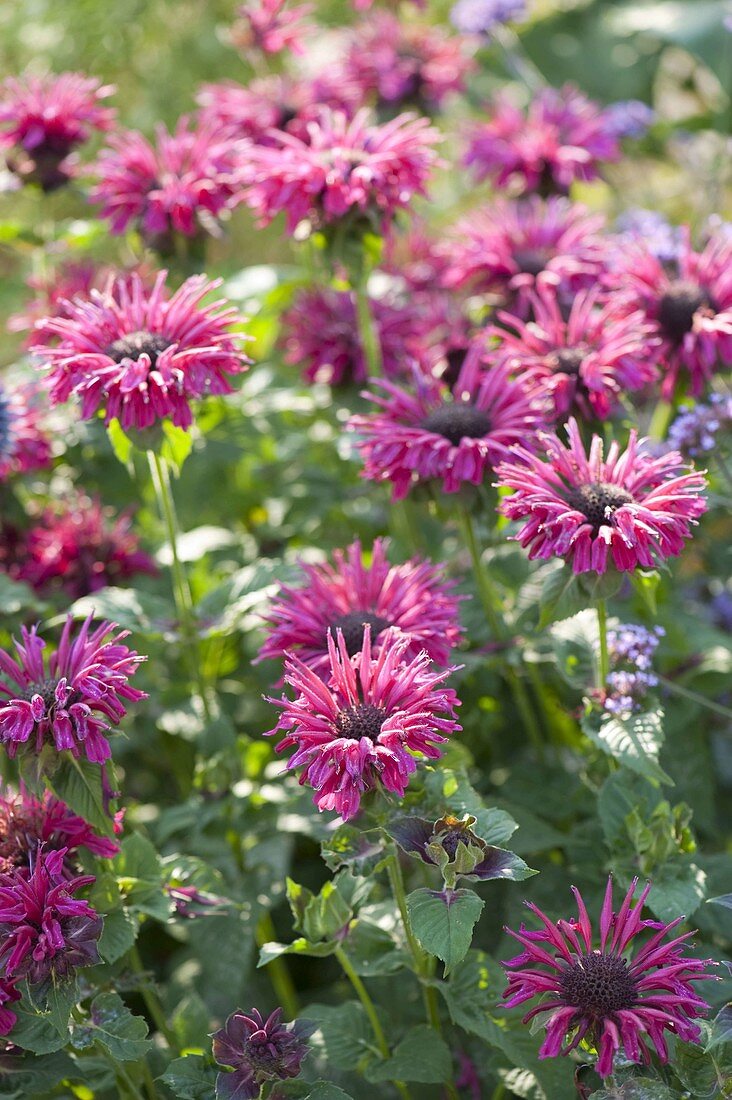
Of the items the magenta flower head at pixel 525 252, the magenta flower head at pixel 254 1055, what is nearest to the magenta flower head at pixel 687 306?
the magenta flower head at pixel 525 252

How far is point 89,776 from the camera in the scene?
101 centimetres

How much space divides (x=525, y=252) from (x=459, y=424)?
1.71 feet

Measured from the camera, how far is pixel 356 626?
3.70ft

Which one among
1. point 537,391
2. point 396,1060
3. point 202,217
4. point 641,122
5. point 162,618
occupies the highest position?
point 641,122

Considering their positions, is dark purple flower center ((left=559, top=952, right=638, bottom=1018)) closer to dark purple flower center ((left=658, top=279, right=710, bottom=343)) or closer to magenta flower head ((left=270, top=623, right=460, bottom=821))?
magenta flower head ((left=270, top=623, right=460, bottom=821))

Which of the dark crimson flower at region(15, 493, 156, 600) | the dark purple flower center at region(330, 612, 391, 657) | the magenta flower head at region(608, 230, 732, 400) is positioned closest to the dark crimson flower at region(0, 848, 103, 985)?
the dark purple flower center at region(330, 612, 391, 657)

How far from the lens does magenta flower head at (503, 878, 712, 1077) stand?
0.85 metres

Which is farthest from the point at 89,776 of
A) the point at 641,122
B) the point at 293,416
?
the point at 641,122

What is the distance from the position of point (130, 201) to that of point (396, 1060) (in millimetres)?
1205

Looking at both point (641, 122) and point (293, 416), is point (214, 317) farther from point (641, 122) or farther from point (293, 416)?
point (641, 122)

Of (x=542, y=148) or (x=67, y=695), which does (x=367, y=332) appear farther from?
(x=67, y=695)

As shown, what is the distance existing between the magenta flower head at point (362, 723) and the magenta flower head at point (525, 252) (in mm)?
759

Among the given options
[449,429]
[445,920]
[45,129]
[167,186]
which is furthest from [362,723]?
[45,129]

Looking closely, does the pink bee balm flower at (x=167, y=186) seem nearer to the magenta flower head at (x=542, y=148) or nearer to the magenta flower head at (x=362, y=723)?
the magenta flower head at (x=542, y=148)
